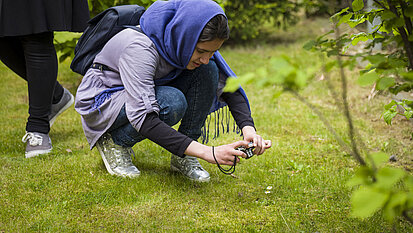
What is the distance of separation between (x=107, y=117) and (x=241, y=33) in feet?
17.1

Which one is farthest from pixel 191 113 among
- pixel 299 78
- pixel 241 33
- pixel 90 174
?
pixel 241 33

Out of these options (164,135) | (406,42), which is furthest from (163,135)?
(406,42)

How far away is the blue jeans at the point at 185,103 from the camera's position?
2.20 metres

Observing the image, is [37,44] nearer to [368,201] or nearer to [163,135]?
[163,135]

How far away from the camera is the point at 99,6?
429 centimetres

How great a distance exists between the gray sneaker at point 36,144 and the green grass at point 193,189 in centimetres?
6

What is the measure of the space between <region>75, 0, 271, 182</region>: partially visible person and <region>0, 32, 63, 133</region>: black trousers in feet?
1.80

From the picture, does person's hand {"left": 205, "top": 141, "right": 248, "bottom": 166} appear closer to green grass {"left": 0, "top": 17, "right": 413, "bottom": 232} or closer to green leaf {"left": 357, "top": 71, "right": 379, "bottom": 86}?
green grass {"left": 0, "top": 17, "right": 413, "bottom": 232}

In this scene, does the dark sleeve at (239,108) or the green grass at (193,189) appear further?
the dark sleeve at (239,108)

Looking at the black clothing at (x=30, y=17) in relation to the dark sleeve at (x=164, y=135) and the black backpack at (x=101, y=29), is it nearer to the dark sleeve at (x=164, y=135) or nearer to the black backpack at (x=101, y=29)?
the black backpack at (x=101, y=29)

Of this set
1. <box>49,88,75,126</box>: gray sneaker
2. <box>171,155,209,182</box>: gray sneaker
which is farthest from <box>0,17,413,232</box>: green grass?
<box>49,88,75,126</box>: gray sneaker

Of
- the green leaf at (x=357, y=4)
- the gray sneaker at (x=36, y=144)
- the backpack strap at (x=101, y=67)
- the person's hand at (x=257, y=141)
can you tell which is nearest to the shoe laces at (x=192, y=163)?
the person's hand at (x=257, y=141)

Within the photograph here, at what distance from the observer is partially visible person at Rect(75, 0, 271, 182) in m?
2.02

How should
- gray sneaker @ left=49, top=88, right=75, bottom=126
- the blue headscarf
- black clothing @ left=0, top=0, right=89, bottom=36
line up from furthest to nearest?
gray sneaker @ left=49, top=88, right=75, bottom=126 → black clothing @ left=0, top=0, right=89, bottom=36 → the blue headscarf
